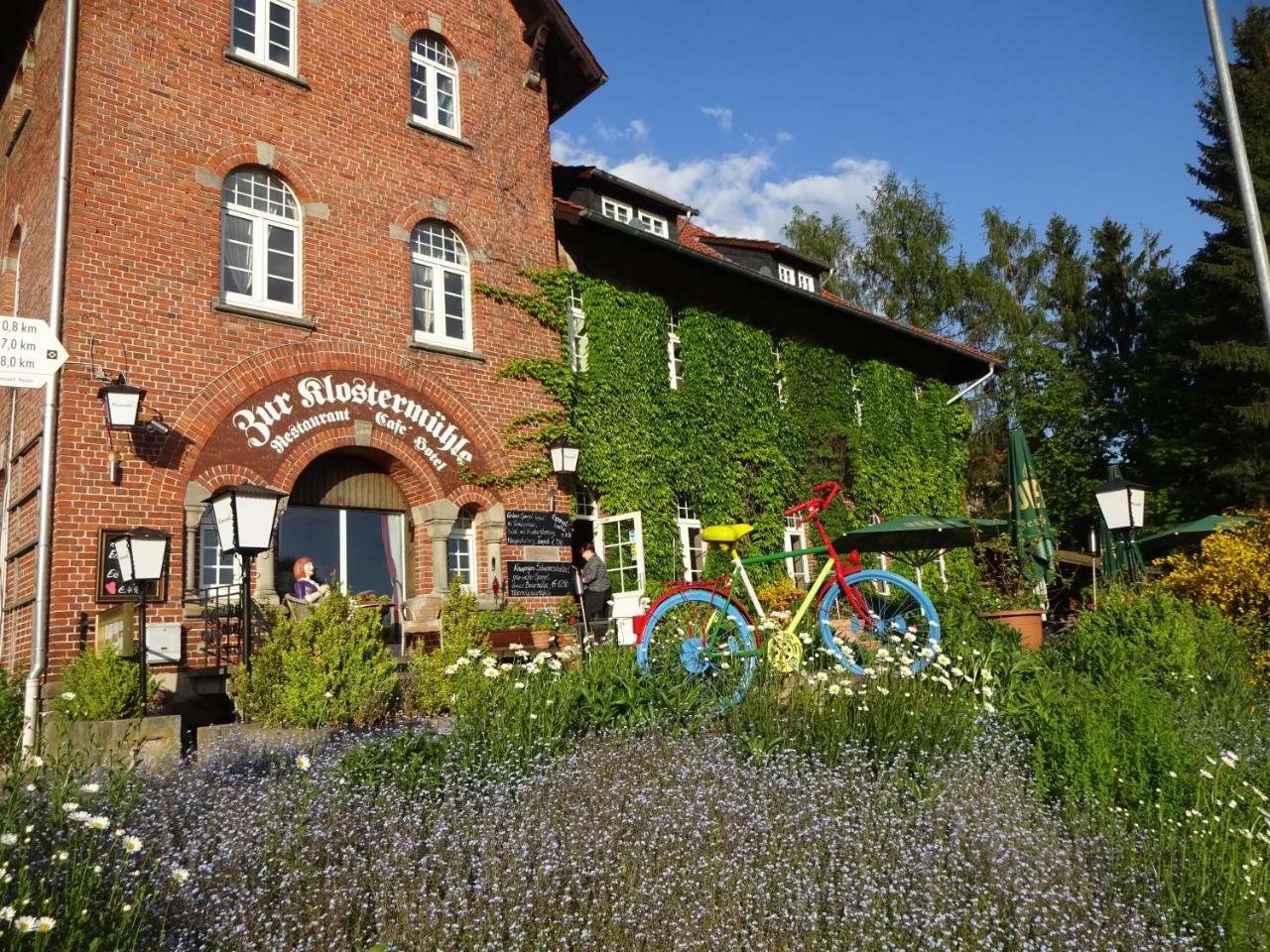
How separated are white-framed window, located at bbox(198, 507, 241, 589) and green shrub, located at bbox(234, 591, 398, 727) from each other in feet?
9.01

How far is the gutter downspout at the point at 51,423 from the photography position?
7932 millimetres

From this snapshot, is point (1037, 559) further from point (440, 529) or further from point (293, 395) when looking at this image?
point (293, 395)

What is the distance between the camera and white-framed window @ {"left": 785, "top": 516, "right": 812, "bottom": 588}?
663 inches

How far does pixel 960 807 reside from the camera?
14.6ft

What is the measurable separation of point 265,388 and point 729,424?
7891 mm

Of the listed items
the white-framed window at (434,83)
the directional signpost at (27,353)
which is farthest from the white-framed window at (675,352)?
the directional signpost at (27,353)

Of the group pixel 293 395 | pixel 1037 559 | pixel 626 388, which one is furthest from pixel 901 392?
pixel 293 395

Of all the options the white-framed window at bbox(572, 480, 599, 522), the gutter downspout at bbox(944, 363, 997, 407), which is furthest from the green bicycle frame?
the gutter downspout at bbox(944, 363, 997, 407)

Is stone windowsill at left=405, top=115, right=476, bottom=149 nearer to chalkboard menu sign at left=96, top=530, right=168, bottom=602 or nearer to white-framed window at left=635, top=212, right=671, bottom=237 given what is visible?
white-framed window at left=635, top=212, right=671, bottom=237

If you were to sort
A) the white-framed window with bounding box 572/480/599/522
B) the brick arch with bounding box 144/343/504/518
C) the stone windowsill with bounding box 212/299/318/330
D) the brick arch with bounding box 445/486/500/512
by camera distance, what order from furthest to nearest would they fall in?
the white-framed window with bounding box 572/480/599/522 → the brick arch with bounding box 445/486/500/512 → the stone windowsill with bounding box 212/299/318/330 → the brick arch with bounding box 144/343/504/518

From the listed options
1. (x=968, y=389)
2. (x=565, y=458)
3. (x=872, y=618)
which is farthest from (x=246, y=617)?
(x=968, y=389)

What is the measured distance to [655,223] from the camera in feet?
57.4

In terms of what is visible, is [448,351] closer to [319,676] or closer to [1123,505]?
[319,676]

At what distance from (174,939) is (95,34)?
9920mm
